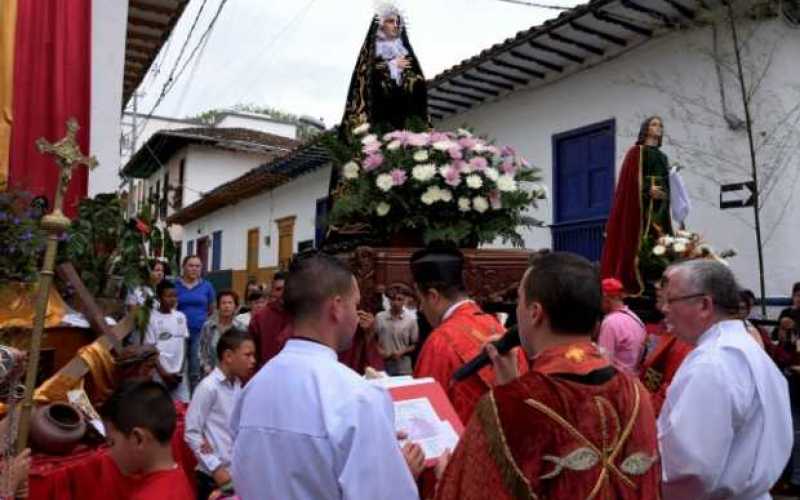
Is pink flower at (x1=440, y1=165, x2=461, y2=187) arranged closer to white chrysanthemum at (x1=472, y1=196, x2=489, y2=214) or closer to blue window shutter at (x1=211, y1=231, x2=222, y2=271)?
white chrysanthemum at (x1=472, y1=196, x2=489, y2=214)

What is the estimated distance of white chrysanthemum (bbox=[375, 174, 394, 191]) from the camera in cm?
457

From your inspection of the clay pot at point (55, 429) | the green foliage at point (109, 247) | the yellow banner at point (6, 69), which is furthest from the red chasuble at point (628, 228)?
the clay pot at point (55, 429)

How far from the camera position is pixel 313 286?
2469mm

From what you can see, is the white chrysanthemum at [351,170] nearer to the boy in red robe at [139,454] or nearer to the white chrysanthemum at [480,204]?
the white chrysanthemum at [480,204]

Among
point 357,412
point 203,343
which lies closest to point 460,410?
point 357,412

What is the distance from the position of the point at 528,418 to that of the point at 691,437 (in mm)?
1263

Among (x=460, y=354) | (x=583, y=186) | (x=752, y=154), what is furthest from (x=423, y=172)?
(x=583, y=186)

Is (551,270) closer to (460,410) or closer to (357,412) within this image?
(357,412)

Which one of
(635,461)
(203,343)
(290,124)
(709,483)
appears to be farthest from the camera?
(290,124)

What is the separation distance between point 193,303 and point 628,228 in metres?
4.80

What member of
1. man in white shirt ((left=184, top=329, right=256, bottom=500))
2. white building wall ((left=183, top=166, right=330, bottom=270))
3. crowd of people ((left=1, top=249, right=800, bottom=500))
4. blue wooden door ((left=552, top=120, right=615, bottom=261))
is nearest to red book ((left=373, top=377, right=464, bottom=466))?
crowd of people ((left=1, top=249, right=800, bottom=500))

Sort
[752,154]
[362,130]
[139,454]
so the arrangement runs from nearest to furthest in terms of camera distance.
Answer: [139,454], [362,130], [752,154]

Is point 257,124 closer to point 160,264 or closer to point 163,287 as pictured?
point 163,287

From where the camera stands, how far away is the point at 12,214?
12.9 ft
